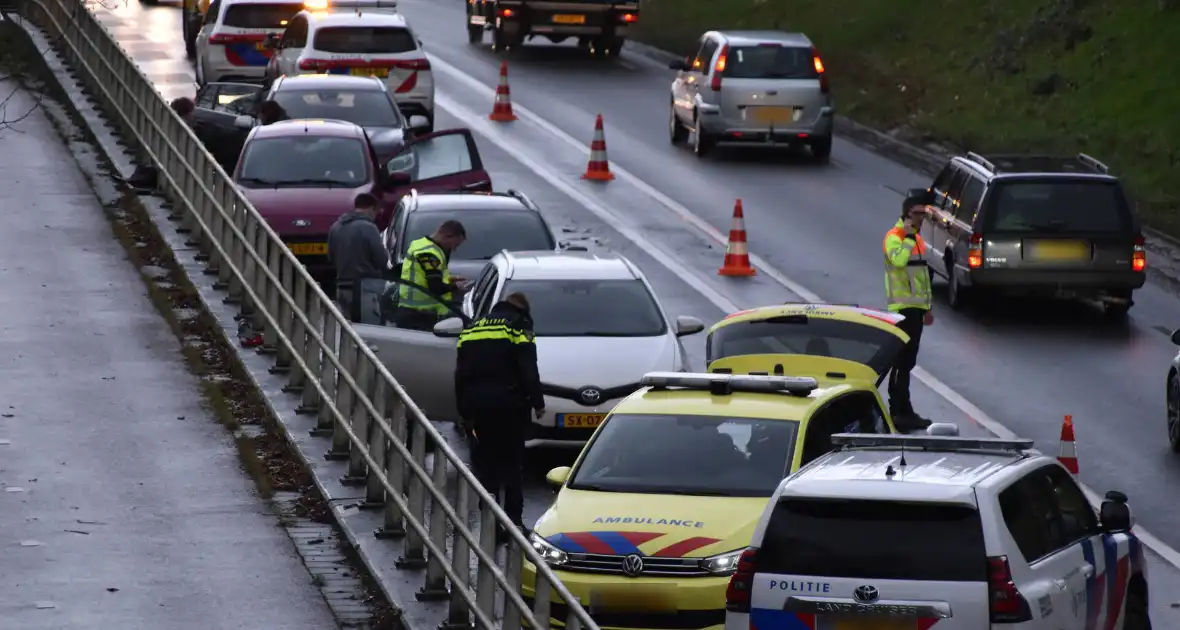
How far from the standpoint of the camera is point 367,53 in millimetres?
33156

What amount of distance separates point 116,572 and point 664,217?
630 inches

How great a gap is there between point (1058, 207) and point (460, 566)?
13.0 m

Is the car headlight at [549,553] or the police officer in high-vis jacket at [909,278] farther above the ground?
the car headlight at [549,553]

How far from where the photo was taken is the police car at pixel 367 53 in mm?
32844

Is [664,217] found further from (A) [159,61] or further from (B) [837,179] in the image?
(A) [159,61]

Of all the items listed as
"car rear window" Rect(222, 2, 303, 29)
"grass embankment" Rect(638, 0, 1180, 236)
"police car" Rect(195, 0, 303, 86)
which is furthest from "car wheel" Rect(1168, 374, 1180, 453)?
"car rear window" Rect(222, 2, 303, 29)

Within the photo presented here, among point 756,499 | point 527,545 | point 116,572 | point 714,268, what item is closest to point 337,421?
point 116,572

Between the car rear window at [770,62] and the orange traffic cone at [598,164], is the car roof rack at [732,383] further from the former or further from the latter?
the car rear window at [770,62]

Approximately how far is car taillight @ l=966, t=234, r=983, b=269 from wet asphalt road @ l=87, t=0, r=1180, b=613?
0.58 meters

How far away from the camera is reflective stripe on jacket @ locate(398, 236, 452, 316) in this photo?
17438mm

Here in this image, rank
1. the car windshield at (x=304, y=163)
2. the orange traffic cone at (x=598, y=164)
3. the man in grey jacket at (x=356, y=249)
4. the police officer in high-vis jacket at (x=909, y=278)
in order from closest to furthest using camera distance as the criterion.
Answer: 1. the police officer in high-vis jacket at (x=909, y=278)
2. the man in grey jacket at (x=356, y=249)
3. the car windshield at (x=304, y=163)
4. the orange traffic cone at (x=598, y=164)

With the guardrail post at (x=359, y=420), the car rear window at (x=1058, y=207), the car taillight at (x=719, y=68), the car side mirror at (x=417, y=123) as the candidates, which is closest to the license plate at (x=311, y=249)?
the car side mirror at (x=417, y=123)

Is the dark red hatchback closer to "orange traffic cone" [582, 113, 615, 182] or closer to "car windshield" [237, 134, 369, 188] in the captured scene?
"car windshield" [237, 134, 369, 188]

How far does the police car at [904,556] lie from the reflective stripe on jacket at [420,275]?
7454mm
